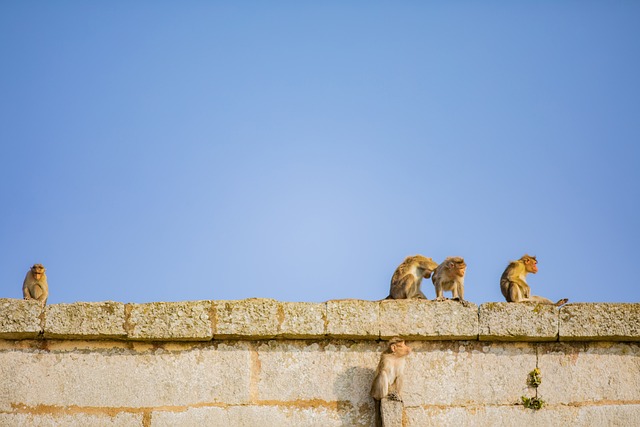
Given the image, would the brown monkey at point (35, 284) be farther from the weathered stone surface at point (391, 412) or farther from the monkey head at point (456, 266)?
the weathered stone surface at point (391, 412)

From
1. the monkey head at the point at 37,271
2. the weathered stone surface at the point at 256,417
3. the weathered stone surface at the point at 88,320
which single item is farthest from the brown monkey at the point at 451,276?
the monkey head at the point at 37,271

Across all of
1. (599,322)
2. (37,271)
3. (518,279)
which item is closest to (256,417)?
(599,322)

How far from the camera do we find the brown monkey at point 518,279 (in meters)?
12.1

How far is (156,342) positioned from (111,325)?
1.67ft

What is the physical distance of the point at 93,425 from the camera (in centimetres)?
917

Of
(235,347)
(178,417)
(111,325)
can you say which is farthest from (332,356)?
(111,325)

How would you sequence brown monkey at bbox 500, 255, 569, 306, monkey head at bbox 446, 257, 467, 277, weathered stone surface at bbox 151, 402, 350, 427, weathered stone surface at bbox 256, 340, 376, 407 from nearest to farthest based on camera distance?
weathered stone surface at bbox 151, 402, 350, 427, weathered stone surface at bbox 256, 340, 376, 407, monkey head at bbox 446, 257, 467, 277, brown monkey at bbox 500, 255, 569, 306

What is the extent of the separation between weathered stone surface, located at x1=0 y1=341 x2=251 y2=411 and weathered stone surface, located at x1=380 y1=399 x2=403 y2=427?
56.3 inches

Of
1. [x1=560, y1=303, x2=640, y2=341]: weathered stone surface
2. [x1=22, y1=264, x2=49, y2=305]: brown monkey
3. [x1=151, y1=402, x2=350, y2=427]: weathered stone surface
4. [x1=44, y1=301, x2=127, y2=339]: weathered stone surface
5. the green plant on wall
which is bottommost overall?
[x1=151, y1=402, x2=350, y2=427]: weathered stone surface

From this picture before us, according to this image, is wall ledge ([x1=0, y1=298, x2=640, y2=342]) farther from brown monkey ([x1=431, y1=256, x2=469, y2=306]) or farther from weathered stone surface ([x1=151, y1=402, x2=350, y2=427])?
brown monkey ([x1=431, y1=256, x2=469, y2=306])

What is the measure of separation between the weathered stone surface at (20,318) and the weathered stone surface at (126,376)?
0.27 meters

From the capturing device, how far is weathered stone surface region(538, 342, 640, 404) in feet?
30.9

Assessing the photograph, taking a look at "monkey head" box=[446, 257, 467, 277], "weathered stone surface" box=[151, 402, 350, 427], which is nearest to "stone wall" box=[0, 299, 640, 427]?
"weathered stone surface" box=[151, 402, 350, 427]

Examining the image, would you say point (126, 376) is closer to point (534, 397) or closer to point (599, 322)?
point (534, 397)
